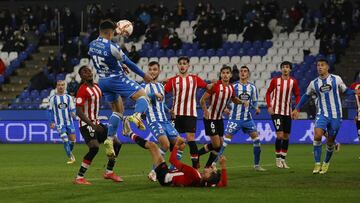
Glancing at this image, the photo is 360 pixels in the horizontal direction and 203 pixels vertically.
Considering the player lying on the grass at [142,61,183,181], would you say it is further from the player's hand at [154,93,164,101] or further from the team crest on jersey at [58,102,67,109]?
the team crest on jersey at [58,102,67,109]

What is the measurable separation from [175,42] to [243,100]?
1975cm

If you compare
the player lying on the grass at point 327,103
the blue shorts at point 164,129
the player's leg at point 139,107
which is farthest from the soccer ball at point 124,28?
the player lying on the grass at point 327,103

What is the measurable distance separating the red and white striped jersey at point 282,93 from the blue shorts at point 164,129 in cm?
501

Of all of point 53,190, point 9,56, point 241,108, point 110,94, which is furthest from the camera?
point 9,56

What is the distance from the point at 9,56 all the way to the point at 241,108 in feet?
79.2

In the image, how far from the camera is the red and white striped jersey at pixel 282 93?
19906mm

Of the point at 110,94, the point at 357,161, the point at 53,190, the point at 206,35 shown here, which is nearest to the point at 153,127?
the point at 110,94

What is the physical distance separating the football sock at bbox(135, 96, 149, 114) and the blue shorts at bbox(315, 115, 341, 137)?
183 inches

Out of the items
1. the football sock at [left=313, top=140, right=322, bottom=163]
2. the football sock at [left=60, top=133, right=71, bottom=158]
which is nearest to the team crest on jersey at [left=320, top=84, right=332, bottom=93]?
the football sock at [left=313, top=140, right=322, bottom=163]

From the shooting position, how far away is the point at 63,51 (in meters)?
40.0

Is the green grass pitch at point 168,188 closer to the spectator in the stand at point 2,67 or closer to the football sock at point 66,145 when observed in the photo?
the football sock at point 66,145

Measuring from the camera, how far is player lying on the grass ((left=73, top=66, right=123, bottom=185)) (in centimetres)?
1475

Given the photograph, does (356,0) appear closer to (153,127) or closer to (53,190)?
(153,127)

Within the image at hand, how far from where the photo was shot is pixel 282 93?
19922 millimetres
